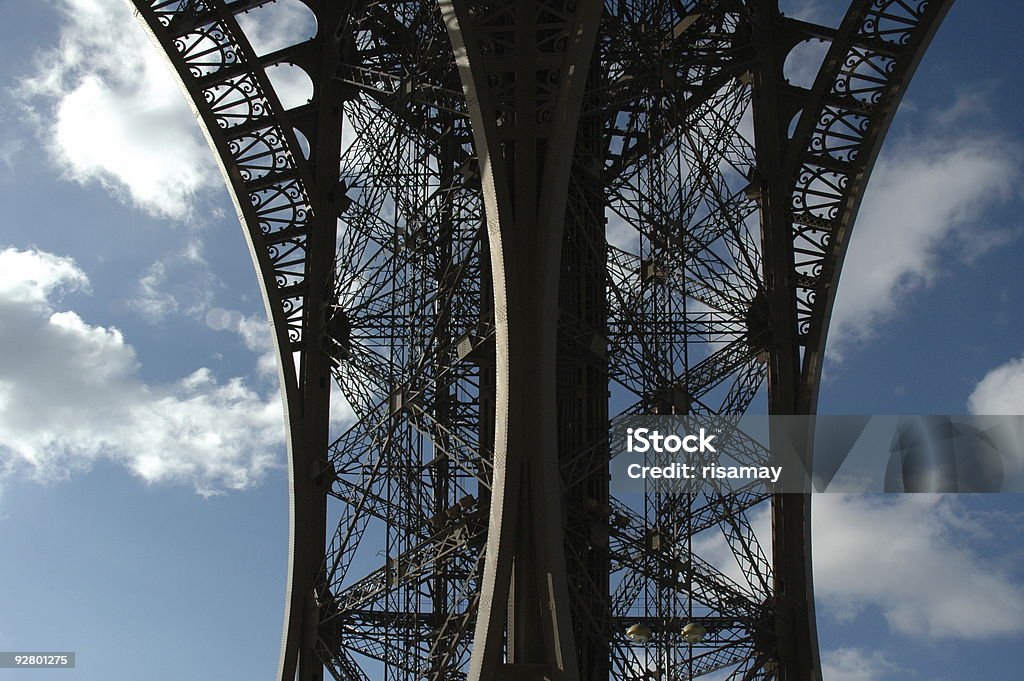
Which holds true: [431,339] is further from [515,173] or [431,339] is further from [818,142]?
[818,142]

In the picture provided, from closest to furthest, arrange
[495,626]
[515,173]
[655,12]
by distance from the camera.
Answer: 1. [495,626]
2. [515,173]
3. [655,12]

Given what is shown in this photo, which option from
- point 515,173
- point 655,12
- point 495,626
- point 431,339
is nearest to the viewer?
point 495,626

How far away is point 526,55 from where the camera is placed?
19.6 metres

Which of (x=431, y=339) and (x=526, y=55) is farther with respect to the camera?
(x=431, y=339)

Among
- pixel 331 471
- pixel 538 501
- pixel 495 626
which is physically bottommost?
pixel 495 626

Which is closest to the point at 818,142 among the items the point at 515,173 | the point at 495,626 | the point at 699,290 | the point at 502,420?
the point at 699,290

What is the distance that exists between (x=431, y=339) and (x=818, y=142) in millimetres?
5822

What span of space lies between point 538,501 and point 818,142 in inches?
274

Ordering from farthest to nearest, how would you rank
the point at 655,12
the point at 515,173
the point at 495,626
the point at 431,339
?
the point at 655,12
the point at 431,339
the point at 515,173
the point at 495,626

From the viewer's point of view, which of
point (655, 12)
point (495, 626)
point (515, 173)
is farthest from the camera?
point (655, 12)

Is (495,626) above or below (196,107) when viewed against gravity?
below

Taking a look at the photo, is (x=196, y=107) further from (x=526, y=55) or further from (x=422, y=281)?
(x=526, y=55)

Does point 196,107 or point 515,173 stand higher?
point 196,107

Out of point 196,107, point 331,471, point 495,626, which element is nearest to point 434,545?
point 331,471
